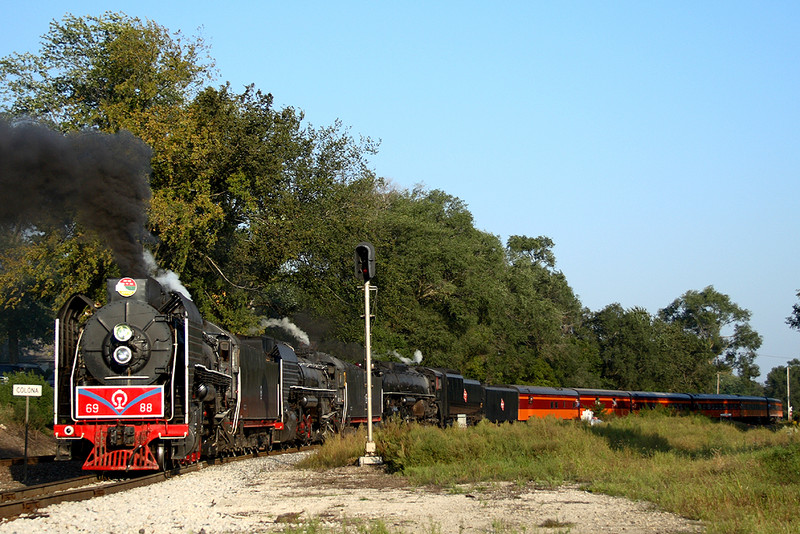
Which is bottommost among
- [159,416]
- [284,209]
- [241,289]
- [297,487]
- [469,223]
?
[297,487]

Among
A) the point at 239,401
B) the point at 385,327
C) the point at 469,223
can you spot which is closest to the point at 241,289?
the point at 385,327

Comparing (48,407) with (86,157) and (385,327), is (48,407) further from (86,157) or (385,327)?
(385,327)

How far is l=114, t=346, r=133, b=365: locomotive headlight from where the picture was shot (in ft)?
48.6

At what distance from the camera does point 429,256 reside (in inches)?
2157

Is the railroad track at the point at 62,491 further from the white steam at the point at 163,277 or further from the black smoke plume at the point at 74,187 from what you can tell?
the white steam at the point at 163,277

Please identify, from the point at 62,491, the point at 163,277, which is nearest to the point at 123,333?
the point at 62,491

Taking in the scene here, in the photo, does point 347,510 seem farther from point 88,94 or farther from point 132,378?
point 88,94

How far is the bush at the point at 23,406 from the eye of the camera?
25906 millimetres

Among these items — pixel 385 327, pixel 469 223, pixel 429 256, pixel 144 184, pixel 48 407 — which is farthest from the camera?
pixel 469 223

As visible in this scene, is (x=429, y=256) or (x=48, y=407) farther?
(x=429, y=256)

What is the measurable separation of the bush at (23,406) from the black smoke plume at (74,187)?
11017 millimetres

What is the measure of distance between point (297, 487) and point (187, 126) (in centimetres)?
2005

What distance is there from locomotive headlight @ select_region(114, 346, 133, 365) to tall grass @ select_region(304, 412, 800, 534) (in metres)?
5.28

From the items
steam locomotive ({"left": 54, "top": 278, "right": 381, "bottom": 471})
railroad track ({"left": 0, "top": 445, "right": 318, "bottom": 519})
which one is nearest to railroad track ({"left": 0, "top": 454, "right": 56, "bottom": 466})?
steam locomotive ({"left": 54, "top": 278, "right": 381, "bottom": 471})
